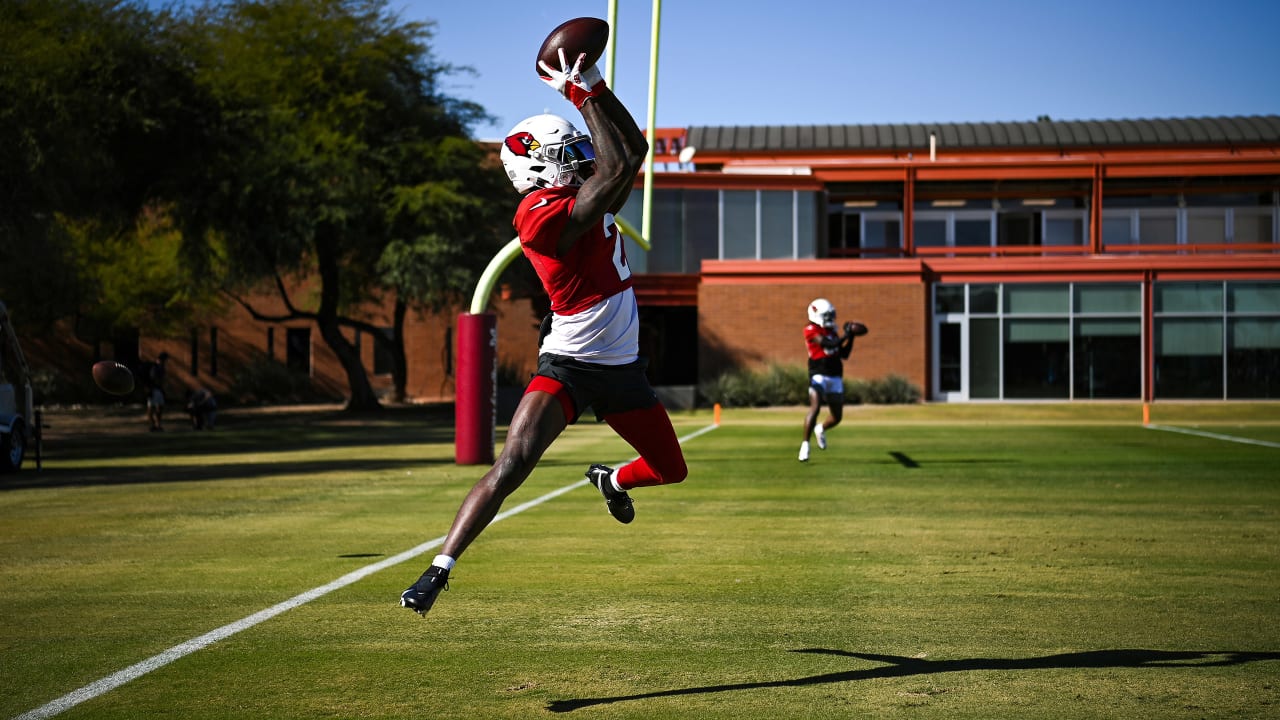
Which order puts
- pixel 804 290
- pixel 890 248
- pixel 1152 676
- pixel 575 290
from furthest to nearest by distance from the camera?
pixel 890 248, pixel 804 290, pixel 575 290, pixel 1152 676

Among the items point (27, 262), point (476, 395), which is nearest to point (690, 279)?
point (27, 262)

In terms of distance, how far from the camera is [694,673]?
5.49 meters

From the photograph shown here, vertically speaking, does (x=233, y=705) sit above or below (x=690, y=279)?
below

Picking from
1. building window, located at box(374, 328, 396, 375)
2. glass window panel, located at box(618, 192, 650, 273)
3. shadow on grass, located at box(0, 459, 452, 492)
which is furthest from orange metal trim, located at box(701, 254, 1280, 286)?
shadow on grass, located at box(0, 459, 452, 492)

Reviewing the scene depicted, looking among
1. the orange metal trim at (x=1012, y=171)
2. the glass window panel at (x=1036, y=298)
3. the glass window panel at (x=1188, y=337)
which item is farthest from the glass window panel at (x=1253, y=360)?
the orange metal trim at (x=1012, y=171)

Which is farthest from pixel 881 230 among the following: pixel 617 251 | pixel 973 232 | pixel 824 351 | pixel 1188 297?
pixel 617 251

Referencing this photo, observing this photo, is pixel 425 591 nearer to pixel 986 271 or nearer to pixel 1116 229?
pixel 986 271

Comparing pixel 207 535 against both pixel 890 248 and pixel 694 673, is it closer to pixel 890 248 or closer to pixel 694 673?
pixel 694 673

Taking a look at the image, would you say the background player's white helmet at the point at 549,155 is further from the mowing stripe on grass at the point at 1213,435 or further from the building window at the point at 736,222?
the building window at the point at 736,222

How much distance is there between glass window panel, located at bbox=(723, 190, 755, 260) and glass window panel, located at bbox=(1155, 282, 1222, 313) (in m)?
12.9

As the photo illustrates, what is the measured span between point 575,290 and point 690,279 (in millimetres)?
37948

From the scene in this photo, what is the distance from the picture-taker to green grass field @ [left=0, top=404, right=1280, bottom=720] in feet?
16.9

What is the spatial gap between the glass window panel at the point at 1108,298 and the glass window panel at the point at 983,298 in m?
2.52

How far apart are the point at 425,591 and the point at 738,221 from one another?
39495 mm
